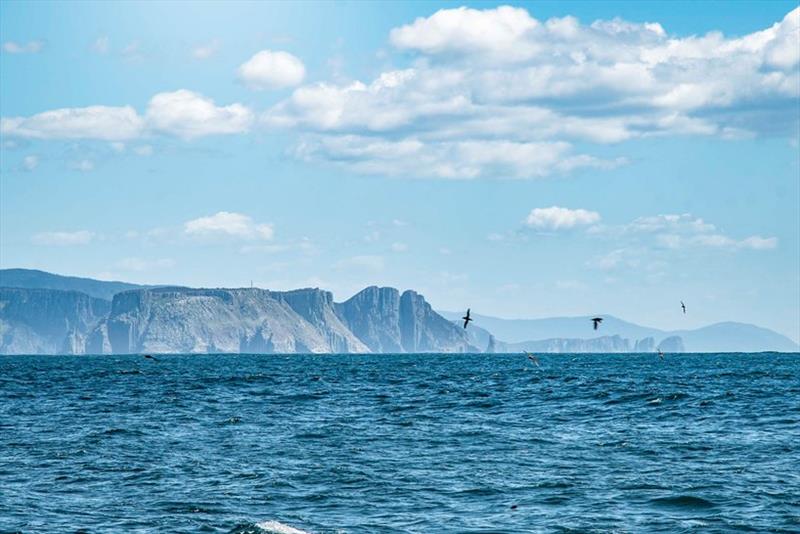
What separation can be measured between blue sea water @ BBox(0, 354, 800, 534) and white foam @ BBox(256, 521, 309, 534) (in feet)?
0.41

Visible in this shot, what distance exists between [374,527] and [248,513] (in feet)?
16.0

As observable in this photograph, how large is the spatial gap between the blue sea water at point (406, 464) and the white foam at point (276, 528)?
0.12 m

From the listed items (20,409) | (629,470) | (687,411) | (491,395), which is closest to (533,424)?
(687,411)

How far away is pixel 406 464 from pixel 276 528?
1466 cm

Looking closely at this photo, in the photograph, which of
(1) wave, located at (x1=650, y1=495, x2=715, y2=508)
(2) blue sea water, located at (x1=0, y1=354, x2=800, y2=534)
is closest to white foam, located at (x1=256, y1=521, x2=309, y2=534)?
(2) blue sea water, located at (x1=0, y1=354, x2=800, y2=534)

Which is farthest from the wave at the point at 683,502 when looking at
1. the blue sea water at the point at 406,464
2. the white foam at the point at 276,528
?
the white foam at the point at 276,528

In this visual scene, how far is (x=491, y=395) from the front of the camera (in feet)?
292

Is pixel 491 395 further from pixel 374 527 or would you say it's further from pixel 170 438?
pixel 374 527

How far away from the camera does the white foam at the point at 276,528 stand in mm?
33031

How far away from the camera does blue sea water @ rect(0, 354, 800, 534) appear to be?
117 ft

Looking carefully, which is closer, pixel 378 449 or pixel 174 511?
pixel 174 511

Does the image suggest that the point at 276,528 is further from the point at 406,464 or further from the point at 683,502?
the point at 406,464

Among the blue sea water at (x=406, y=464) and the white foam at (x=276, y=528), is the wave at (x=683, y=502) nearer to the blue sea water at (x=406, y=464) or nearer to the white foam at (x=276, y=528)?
the blue sea water at (x=406, y=464)

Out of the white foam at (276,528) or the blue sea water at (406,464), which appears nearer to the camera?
the white foam at (276,528)
